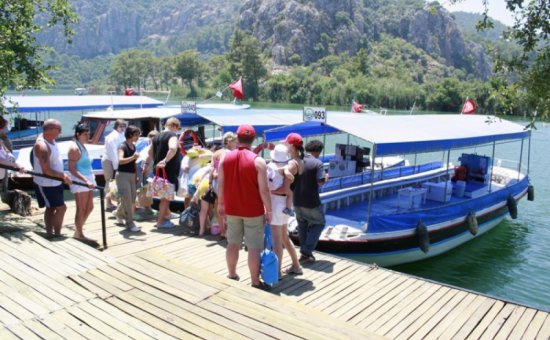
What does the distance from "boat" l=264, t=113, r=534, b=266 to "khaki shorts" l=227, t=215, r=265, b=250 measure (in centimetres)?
362

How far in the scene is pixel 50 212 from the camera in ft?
24.4

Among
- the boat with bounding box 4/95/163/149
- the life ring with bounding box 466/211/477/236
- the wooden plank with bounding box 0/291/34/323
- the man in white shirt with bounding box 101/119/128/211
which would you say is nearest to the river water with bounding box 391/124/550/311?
the life ring with bounding box 466/211/477/236

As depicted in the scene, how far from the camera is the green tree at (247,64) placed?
111 m

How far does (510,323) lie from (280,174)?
3388mm

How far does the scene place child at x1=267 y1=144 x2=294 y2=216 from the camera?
251 inches

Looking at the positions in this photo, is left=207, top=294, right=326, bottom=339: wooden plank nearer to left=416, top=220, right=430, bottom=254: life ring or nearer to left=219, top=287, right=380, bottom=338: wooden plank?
left=219, top=287, right=380, bottom=338: wooden plank

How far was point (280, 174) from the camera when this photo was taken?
21.0 ft

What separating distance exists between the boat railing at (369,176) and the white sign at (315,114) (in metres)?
2.02

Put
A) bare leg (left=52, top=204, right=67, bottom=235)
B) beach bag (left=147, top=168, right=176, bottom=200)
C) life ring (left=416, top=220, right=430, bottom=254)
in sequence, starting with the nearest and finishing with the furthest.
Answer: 1. bare leg (left=52, top=204, right=67, bottom=235)
2. beach bag (left=147, top=168, right=176, bottom=200)
3. life ring (left=416, top=220, right=430, bottom=254)

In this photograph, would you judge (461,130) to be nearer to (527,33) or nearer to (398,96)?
(527,33)

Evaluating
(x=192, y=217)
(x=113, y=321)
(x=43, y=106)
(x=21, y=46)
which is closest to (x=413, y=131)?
(x=192, y=217)

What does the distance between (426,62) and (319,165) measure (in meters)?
188

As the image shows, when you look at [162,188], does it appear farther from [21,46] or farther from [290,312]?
[290,312]

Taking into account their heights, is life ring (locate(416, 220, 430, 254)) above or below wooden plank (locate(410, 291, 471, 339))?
below
